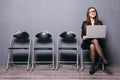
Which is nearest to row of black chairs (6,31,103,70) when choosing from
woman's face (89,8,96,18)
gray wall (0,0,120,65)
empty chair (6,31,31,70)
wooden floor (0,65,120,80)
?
empty chair (6,31,31,70)

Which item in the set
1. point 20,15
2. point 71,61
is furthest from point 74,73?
point 20,15

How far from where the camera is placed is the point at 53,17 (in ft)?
18.9

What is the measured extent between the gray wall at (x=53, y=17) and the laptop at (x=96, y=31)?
0.94m

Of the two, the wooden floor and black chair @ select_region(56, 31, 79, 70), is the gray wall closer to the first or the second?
black chair @ select_region(56, 31, 79, 70)

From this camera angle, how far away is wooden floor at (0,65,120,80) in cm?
446

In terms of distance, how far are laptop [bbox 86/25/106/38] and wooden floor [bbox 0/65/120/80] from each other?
760 mm

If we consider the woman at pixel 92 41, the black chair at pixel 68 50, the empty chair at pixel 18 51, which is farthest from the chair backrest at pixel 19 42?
the woman at pixel 92 41

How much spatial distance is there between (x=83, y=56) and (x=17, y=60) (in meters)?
1.56

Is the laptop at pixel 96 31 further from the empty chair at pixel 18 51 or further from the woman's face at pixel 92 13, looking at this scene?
the empty chair at pixel 18 51

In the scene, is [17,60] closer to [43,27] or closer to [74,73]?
[43,27]

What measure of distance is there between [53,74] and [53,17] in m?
1.53

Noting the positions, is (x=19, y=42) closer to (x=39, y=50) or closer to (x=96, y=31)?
(x=39, y=50)

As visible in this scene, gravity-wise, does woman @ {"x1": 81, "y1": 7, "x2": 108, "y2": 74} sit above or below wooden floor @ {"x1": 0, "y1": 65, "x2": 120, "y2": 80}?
above

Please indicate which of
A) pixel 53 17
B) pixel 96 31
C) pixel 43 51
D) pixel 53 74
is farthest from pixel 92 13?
pixel 53 74
